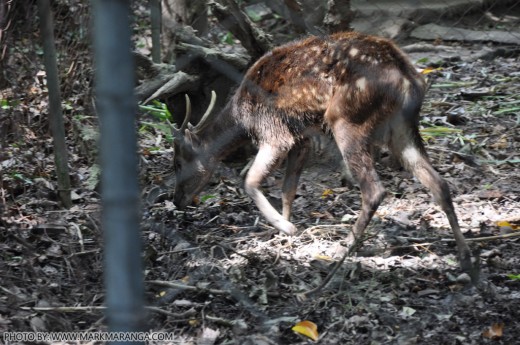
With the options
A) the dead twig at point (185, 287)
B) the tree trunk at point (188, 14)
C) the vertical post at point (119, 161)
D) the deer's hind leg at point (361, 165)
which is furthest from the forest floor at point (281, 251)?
the vertical post at point (119, 161)

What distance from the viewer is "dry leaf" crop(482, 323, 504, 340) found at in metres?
2.91

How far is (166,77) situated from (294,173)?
1366 mm

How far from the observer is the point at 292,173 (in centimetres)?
476

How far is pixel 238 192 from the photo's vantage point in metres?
5.16

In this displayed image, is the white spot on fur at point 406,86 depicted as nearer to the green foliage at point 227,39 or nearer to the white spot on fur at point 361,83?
the white spot on fur at point 361,83

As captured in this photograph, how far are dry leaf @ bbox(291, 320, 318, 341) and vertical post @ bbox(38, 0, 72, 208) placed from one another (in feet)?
6.32

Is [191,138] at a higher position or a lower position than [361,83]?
lower

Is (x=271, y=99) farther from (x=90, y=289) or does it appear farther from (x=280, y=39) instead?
(x=280, y=39)

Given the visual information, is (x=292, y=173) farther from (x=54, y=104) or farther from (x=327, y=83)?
(x=54, y=104)

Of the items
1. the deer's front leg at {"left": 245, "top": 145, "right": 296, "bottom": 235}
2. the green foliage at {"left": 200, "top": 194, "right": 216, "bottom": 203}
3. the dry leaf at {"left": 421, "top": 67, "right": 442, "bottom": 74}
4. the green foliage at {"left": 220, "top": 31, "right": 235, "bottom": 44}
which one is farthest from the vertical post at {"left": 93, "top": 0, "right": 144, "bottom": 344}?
the green foliage at {"left": 220, "top": 31, "right": 235, "bottom": 44}

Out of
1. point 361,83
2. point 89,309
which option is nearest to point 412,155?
point 361,83

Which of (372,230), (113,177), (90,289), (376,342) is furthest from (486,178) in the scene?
(113,177)

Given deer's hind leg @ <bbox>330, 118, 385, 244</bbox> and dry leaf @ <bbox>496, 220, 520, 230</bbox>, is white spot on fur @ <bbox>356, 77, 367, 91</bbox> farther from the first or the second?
dry leaf @ <bbox>496, 220, 520, 230</bbox>

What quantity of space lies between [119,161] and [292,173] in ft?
11.9
